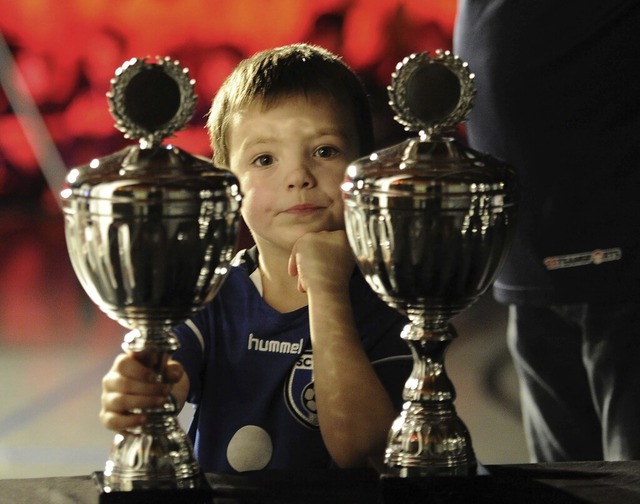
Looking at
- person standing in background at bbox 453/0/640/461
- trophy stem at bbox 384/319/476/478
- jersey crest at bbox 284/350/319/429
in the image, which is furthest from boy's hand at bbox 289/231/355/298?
person standing in background at bbox 453/0/640/461

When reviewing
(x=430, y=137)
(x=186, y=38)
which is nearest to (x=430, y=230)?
(x=430, y=137)

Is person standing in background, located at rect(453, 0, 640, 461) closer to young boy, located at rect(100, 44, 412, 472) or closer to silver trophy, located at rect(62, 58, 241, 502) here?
young boy, located at rect(100, 44, 412, 472)

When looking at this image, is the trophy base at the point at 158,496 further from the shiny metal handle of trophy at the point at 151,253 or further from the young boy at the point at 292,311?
the young boy at the point at 292,311

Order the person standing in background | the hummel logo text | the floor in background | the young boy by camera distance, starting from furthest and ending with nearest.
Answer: the floor in background < the person standing in background < the hummel logo text < the young boy

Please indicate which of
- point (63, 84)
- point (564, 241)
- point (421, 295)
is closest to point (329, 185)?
point (421, 295)

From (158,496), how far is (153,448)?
1.4 inches

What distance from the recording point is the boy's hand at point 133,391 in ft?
2.72

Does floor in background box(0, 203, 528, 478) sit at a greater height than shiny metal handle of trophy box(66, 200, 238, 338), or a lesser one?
greater

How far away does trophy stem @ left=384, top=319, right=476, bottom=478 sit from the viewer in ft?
2.74

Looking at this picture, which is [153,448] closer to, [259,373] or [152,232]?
[152,232]

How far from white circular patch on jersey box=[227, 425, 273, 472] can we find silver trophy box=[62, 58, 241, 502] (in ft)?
1.00

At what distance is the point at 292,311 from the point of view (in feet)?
4.14

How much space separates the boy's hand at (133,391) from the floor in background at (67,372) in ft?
5.45

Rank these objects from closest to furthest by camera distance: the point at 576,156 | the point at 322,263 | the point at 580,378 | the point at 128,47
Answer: the point at 322,263
the point at 576,156
the point at 580,378
the point at 128,47
